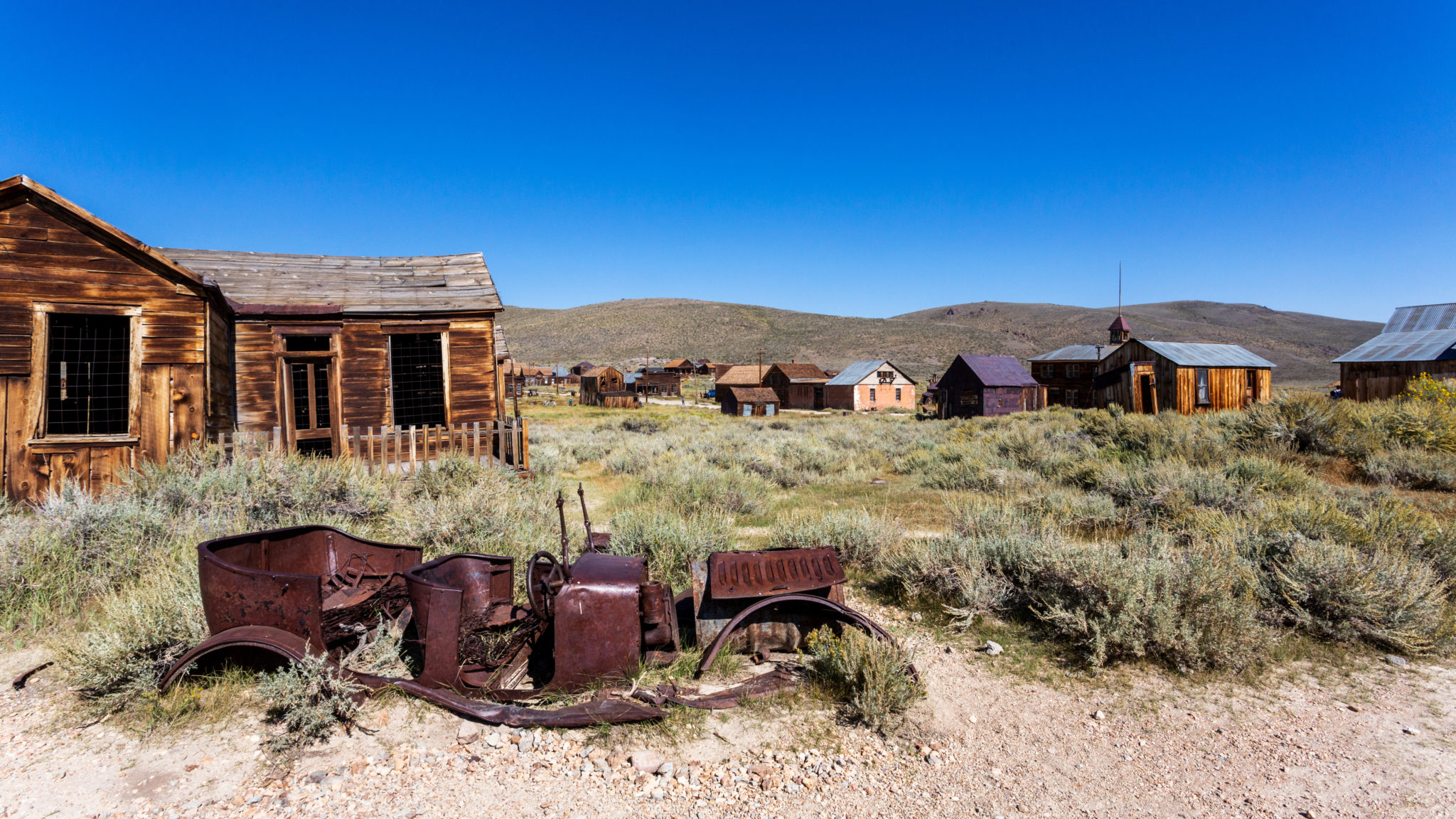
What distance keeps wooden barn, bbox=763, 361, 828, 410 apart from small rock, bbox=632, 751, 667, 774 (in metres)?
41.8

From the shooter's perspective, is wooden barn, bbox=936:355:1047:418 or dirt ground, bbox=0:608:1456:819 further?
wooden barn, bbox=936:355:1047:418

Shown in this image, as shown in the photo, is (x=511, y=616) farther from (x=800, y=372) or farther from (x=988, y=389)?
(x=800, y=372)

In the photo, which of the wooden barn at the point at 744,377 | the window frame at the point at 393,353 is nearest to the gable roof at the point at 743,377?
the wooden barn at the point at 744,377

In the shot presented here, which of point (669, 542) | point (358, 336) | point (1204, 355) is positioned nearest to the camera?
point (669, 542)

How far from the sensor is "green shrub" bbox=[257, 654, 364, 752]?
10.0 ft

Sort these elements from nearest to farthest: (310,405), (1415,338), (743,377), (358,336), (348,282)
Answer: (358,336) → (348,282) → (310,405) → (1415,338) → (743,377)

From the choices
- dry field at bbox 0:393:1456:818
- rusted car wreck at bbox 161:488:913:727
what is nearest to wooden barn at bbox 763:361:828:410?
dry field at bbox 0:393:1456:818

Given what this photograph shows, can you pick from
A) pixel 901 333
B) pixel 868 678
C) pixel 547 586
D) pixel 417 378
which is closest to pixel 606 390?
pixel 417 378

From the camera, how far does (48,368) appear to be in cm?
730

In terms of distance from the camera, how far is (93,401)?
26.5 ft

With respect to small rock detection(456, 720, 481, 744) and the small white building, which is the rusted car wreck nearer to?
small rock detection(456, 720, 481, 744)

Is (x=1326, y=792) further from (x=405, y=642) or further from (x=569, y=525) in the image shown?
(x=569, y=525)

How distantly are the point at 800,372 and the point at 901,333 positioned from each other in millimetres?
54694

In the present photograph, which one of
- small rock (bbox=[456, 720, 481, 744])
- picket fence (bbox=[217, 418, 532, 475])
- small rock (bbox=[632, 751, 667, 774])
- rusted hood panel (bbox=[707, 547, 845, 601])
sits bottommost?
small rock (bbox=[632, 751, 667, 774])
